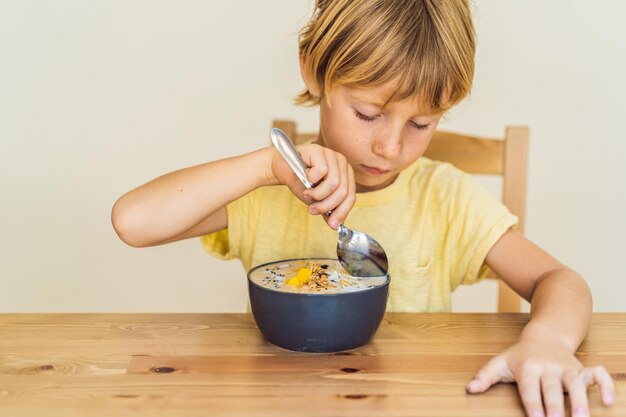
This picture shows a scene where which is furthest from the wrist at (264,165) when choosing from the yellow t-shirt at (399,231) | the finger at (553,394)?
the finger at (553,394)

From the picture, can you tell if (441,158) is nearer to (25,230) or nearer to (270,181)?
(270,181)

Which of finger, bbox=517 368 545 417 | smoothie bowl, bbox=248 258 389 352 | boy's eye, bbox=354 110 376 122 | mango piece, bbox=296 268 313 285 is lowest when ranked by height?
finger, bbox=517 368 545 417

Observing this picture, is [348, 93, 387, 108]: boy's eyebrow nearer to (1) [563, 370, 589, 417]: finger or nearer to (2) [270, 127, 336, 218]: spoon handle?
(2) [270, 127, 336, 218]: spoon handle

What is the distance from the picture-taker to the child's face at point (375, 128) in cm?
102

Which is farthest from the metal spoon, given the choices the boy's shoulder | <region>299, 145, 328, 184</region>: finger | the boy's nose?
the boy's shoulder

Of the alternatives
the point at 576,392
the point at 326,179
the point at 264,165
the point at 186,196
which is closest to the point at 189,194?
the point at 186,196

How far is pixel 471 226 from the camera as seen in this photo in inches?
47.3

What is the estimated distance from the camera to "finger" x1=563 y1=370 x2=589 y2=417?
71 centimetres

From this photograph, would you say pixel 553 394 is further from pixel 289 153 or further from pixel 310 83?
pixel 310 83

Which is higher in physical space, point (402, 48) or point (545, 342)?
point (402, 48)

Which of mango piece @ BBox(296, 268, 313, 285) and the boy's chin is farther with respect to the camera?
the boy's chin

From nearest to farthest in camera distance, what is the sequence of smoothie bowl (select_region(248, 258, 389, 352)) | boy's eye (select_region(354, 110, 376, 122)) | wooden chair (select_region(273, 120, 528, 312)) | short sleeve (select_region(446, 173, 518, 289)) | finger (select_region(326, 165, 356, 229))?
1. smoothie bowl (select_region(248, 258, 389, 352))
2. finger (select_region(326, 165, 356, 229))
3. boy's eye (select_region(354, 110, 376, 122))
4. short sleeve (select_region(446, 173, 518, 289))
5. wooden chair (select_region(273, 120, 528, 312))

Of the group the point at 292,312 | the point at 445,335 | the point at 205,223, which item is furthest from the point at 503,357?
the point at 205,223

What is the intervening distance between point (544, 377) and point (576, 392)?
1.5 inches
